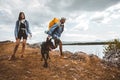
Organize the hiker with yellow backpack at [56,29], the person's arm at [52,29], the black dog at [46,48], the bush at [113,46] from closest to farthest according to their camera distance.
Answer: the black dog at [46,48] < the person's arm at [52,29] < the hiker with yellow backpack at [56,29] < the bush at [113,46]

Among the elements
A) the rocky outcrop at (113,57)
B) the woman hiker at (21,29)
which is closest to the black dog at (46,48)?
the woman hiker at (21,29)

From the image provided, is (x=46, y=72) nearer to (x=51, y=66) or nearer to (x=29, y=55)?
(x=51, y=66)

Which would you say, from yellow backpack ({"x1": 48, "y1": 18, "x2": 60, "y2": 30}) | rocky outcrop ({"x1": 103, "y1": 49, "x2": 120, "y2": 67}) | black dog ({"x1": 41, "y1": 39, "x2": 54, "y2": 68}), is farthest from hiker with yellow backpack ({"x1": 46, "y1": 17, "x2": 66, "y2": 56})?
rocky outcrop ({"x1": 103, "y1": 49, "x2": 120, "y2": 67})

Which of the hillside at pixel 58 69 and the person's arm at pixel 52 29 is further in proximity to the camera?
the person's arm at pixel 52 29

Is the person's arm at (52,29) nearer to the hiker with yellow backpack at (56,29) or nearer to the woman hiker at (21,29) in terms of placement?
the hiker with yellow backpack at (56,29)

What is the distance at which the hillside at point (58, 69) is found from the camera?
13076mm

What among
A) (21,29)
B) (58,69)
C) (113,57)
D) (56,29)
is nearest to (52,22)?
(56,29)

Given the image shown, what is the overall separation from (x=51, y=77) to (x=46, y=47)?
155cm

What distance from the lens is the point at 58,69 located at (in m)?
14.1

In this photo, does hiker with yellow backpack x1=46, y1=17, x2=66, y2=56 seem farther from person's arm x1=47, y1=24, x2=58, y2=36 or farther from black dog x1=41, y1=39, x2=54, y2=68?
black dog x1=41, y1=39, x2=54, y2=68

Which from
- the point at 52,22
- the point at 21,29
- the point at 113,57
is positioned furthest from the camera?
the point at 113,57

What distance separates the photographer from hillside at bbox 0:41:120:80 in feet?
42.9

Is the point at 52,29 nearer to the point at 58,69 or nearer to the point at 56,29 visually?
the point at 56,29

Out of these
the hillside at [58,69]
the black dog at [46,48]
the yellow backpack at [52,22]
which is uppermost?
the yellow backpack at [52,22]
